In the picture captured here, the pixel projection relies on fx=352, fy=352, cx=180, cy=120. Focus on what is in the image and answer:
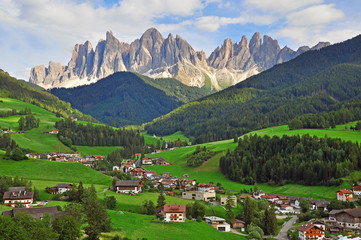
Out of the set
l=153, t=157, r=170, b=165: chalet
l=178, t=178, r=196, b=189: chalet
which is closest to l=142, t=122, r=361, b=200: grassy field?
l=153, t=157, r=170, b=165: chalet

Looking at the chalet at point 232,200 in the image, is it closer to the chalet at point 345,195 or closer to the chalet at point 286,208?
the chalet at point 286,208

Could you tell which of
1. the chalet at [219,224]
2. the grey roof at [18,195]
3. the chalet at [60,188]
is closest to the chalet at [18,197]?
the grey roof at [18,195]

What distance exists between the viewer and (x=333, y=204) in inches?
3679

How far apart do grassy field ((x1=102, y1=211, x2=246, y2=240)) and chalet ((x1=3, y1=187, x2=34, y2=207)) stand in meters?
20.0

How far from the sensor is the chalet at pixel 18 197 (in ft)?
257

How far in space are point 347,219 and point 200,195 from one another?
41.0 m

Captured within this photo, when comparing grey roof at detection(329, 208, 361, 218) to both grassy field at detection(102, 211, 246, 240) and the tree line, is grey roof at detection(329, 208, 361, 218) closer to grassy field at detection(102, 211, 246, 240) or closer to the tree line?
the tree line

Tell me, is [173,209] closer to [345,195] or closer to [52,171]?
[345,195]

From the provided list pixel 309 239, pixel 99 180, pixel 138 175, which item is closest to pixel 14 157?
pixel 99 180

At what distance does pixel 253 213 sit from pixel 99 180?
2037 inches

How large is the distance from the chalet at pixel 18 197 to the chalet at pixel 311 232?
60.2 meters

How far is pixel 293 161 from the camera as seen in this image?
131m

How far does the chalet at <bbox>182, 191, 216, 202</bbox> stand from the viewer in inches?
4220

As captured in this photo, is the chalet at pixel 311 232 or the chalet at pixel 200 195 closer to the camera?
the chalet at pixel 311 232
